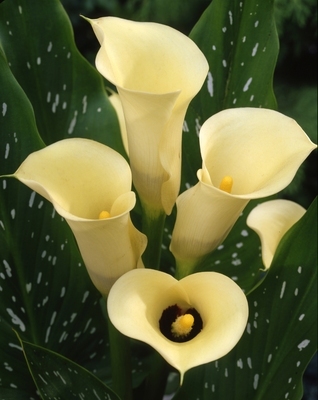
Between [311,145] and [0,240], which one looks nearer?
[311,145]

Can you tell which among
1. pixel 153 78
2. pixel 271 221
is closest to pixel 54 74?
pixel 153 78

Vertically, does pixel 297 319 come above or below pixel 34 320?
above

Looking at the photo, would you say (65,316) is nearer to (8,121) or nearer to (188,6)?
(8,121)

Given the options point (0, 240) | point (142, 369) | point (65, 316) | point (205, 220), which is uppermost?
point (205, 220)

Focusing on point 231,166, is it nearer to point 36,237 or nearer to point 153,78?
point 153,78

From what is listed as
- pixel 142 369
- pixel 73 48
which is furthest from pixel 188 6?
pixel 142 369

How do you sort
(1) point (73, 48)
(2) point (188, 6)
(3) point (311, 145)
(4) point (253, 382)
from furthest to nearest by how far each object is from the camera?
(2) point (188, 6) < (1) point (73, 48) < (4) point (253, 382) < (3) point (311, 145)

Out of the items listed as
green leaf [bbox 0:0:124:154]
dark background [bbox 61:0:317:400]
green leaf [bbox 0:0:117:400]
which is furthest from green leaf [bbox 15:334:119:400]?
dark background [bbox 61:0:317:400]
